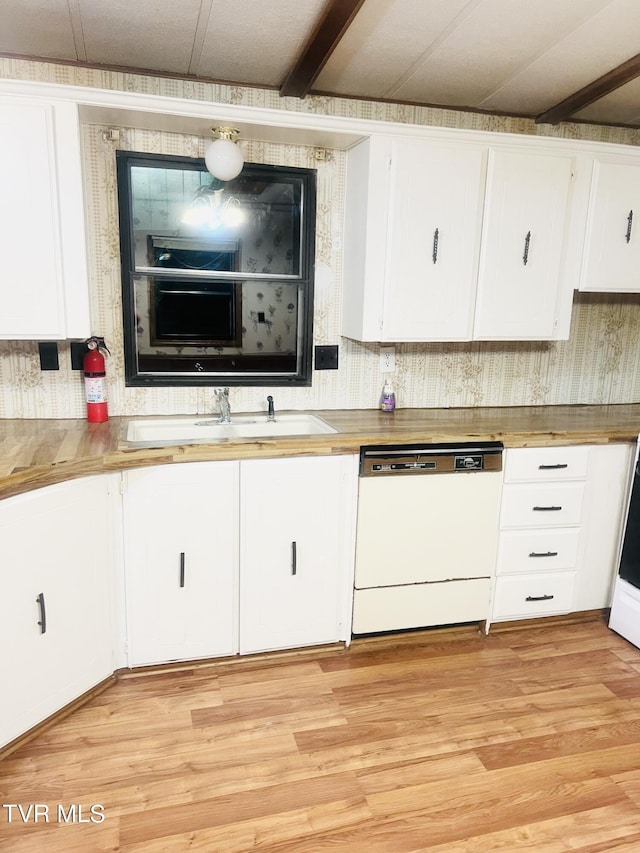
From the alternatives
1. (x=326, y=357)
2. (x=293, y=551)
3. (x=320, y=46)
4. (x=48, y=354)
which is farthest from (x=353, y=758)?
(x=320, y=46)

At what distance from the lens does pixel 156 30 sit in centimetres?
216

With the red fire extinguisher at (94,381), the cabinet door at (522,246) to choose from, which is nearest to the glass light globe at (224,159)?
the red fire extinguisher at (94,381)

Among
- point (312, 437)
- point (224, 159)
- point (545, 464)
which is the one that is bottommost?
point (545, 464)

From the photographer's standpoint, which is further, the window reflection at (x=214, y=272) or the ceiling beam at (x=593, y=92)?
the window reflection at (x=214, y=272)

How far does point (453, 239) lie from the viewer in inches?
105

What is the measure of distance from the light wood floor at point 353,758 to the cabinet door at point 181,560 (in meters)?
0.16

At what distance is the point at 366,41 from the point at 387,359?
1359 millimetres

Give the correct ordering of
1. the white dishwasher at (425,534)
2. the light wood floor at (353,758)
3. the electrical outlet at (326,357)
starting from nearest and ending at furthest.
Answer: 1. the light wood floor at (353,758)
2. the white dishwasher at (425,534)
3. the electrical outlet at (326,357)

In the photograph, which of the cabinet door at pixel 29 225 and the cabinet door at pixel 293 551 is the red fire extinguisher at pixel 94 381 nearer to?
the cabinet door at pixel 29 225

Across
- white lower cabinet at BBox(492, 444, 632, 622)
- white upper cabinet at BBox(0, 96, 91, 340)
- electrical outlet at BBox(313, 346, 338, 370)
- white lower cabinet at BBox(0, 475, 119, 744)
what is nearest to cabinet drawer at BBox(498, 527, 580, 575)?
white lower cabinet at BBox(492, 444, 632, 622)

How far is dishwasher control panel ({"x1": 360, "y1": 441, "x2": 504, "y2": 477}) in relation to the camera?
244 centimetres

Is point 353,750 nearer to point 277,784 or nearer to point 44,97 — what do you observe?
point 277,784

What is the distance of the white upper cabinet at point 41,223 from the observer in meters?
2.13

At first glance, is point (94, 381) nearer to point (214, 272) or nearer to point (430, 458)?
point (214, 272)
